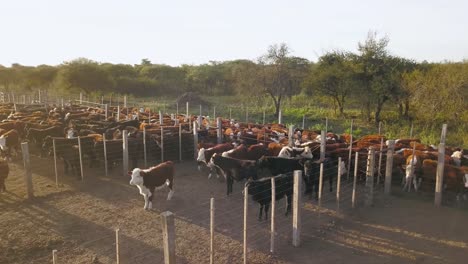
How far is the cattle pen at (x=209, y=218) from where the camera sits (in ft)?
26.3

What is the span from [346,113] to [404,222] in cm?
2074

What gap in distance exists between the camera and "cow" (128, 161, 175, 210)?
10.6 m

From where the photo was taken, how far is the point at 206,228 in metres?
9.29

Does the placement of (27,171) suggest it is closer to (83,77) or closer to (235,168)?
(235,168)

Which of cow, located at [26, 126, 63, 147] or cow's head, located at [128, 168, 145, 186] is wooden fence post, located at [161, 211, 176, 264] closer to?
cow's head, located at [128, 168, 145, 186]

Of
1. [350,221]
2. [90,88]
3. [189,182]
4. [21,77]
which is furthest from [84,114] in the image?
[21,77]

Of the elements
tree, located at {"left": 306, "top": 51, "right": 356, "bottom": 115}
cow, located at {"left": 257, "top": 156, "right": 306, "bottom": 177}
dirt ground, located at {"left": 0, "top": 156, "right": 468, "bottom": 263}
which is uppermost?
tree, located at {"left": 306, "top": 51, "right": 356, "bottom": 115}

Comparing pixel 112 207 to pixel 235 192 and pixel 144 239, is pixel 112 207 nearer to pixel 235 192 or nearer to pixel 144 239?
pixel 144 239

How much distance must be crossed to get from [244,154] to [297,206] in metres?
5.64

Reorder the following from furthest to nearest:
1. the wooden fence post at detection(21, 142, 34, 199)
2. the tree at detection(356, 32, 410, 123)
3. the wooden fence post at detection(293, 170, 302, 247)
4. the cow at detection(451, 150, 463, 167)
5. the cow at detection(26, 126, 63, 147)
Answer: the tree at detection(356, 32, 410, 123) → the cow at detection(26, 126, 63, 147) → the cow at detection(451, 150, 463, 167) → the wooden fence post at detection(21, 142, 34, 199) → the wooden fence post at detection(293, 170, 302, 247)

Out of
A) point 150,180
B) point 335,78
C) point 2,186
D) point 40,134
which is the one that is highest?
point 335,78

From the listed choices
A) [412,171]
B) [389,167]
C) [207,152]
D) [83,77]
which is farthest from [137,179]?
[83,77]

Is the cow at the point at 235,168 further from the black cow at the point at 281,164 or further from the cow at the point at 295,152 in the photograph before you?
the cow at the point at 295,152

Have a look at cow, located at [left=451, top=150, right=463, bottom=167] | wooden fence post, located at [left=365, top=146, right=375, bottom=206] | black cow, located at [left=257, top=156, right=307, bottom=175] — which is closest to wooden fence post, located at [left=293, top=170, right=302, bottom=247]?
wooden fence post, located at [left=365, top=146, right=375, bottom=206]
